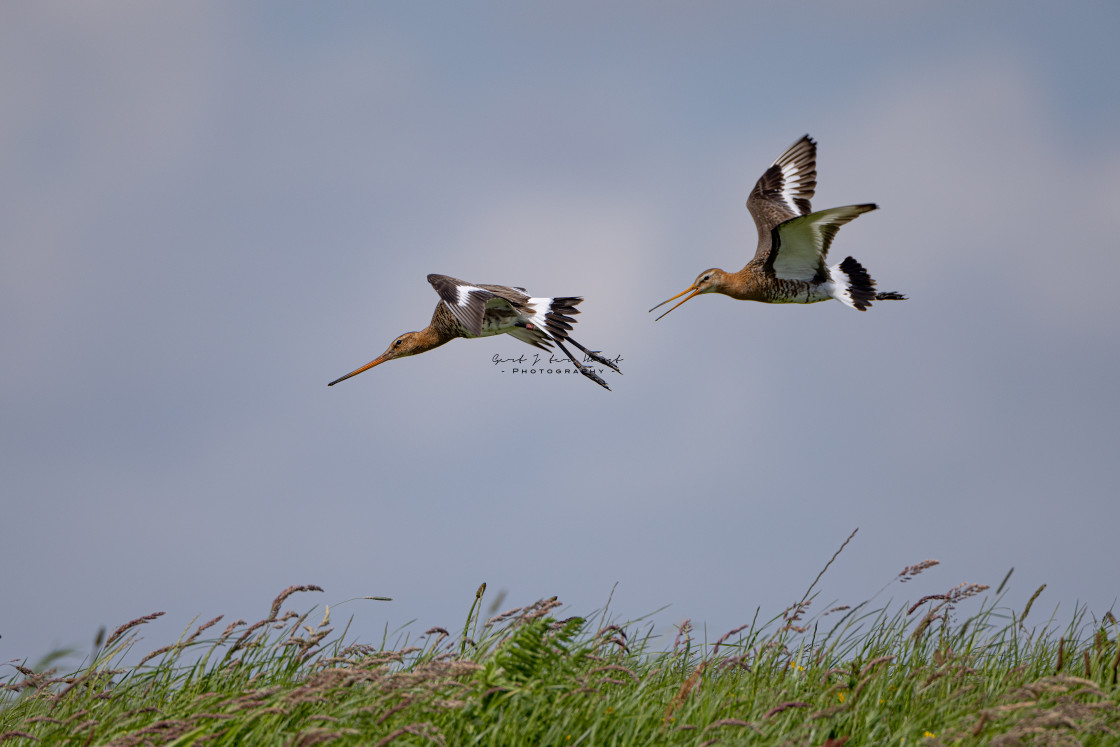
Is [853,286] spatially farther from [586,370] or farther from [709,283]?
[586,370]

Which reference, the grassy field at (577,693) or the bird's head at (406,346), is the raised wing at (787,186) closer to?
the bird's head at (406,346)

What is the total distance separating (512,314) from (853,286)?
11.6ft

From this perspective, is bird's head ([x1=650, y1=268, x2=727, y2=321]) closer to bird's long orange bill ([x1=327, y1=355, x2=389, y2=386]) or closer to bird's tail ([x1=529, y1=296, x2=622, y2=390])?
bird's tail ([x1=529, y1=296, x2=622, y2=390])

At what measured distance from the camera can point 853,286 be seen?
9.95m

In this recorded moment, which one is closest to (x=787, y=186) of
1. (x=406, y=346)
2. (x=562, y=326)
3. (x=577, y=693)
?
(x=562, y=326)

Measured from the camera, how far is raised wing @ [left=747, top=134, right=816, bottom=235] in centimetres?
1084

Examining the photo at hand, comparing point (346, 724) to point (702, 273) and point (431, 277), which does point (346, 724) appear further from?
point (702, 273)

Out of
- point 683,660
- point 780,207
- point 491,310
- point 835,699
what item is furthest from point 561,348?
point 835,699

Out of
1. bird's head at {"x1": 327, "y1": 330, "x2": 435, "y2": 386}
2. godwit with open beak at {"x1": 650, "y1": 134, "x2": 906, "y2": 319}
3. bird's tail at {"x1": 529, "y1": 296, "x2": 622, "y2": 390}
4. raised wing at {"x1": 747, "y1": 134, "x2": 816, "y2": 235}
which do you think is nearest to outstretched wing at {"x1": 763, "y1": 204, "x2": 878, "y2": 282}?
godwit with open beak at {"x1": 650, "y1": 134, "x2": 906, "y2": 319}

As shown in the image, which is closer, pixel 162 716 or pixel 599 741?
pixel 599 741

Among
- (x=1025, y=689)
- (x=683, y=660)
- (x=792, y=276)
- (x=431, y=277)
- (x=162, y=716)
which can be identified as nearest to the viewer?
(x=1025, y=689)

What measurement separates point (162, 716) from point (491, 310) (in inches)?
219

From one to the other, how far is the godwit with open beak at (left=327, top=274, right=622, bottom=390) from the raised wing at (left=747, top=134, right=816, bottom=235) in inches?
112

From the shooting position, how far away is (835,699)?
430cm
